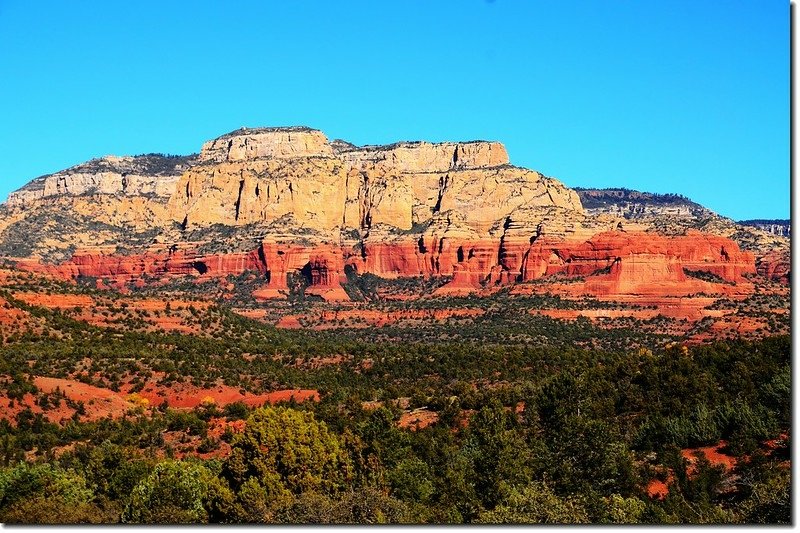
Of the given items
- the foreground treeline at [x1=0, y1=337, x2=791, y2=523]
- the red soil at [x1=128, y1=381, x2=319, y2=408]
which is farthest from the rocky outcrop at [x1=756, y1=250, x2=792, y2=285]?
the red soil at [x1=128, y1=381, x2=319, y2=408]

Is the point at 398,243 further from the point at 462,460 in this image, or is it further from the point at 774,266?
the point at 462,460

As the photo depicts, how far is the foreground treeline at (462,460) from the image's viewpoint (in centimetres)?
3338

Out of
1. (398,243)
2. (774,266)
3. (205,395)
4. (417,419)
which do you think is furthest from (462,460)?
(398,243)

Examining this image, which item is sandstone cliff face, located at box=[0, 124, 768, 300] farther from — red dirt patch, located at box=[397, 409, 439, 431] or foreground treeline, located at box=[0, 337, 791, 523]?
foreground treeline, located at box=[0, 337, 791, 523]

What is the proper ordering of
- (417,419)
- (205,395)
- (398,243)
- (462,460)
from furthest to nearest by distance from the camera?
1. (398,243)
2. (205,395)
3. (417,419)
4. (462,460)

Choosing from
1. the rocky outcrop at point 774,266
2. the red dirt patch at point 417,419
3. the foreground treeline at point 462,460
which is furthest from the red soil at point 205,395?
the rocky outcrop at point 774,266

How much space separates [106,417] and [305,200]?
13444cm

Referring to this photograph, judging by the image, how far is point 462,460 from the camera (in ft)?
141

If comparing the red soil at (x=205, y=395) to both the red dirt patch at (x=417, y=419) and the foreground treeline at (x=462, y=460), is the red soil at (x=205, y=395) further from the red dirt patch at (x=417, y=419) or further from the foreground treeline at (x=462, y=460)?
the red dirt patch at (x=417, y=419)

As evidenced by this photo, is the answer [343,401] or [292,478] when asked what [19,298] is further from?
[292,478]

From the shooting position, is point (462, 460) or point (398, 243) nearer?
point (462, 460)

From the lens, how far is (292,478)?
3500 centimetres

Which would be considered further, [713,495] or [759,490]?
[713,495]

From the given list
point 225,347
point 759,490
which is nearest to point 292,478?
point 759,490
